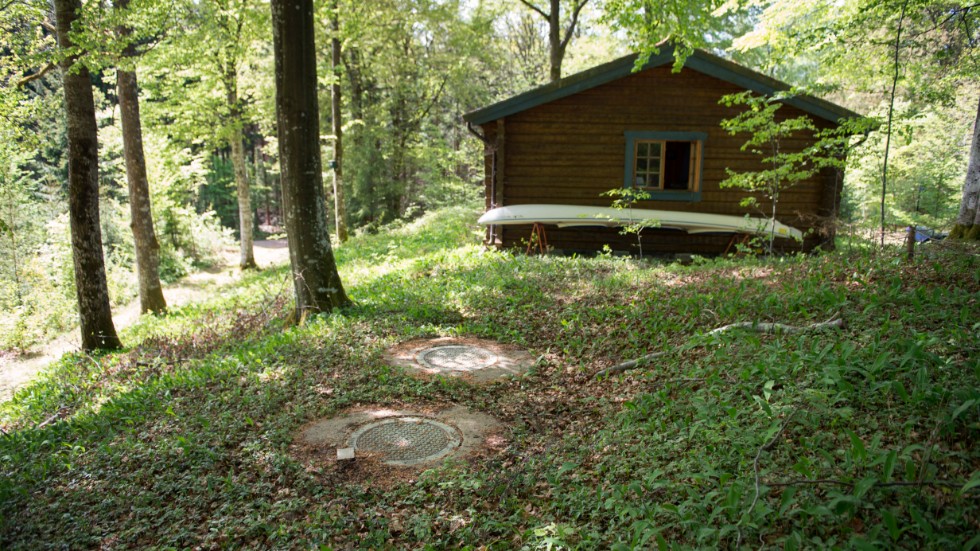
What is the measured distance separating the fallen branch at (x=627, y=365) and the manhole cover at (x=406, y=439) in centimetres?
176

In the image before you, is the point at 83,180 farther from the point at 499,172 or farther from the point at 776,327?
the point at 776,327

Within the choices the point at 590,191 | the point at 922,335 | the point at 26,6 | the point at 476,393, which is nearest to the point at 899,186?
the point at 590,191

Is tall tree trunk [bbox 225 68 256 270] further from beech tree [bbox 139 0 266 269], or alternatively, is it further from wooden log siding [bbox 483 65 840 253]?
wooden log siding [bbox 483 65 840 253]

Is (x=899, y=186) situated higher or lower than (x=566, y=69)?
lower

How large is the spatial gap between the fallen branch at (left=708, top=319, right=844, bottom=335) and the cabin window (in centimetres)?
819

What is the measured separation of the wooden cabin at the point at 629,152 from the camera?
1316 cm

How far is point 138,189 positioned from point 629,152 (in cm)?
1111

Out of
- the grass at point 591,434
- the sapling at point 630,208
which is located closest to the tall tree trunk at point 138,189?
the grass at point 591,434

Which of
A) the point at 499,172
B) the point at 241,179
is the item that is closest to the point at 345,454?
the point at 499,172

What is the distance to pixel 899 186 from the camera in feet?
A: 65.0

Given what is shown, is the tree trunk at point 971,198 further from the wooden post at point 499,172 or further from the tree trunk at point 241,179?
the tree trunk at point 241,179

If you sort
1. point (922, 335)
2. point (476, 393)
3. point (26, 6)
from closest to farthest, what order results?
point (922, 335)
point (476, 393)
point (26, 6)

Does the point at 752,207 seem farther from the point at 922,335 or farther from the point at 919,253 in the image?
the point at 922,335

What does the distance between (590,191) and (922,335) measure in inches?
396
